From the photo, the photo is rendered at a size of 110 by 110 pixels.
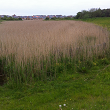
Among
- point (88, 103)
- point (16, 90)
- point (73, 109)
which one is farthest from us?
point (16, 90)

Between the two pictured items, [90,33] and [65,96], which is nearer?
[65,96]

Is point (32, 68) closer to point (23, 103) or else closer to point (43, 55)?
point (43, 55)

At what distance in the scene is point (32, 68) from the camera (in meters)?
5.02

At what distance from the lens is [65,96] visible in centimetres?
375

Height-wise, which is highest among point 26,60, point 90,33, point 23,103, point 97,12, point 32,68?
point 97,12

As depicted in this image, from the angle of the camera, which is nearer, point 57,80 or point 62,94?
point 62,94

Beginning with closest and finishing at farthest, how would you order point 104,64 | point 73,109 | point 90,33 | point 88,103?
1. point 73,109
2. point 88,103
3. point 104,64
4. point 90,33

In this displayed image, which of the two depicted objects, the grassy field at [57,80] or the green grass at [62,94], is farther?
the grassy field at [57,80]

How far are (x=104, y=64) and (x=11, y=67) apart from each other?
439 centimetres

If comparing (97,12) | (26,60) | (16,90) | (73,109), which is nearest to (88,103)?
(73,109)

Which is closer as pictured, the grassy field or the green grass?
the green grass

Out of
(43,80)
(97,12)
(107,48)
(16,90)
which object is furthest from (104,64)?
(97,12)

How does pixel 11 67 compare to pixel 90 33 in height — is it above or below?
below

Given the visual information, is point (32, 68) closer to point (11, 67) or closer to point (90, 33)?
point (11, 67)
